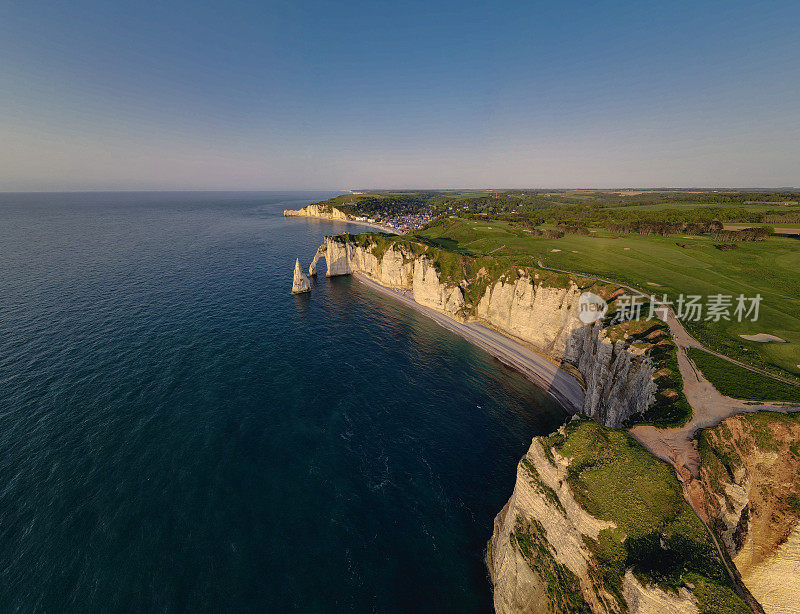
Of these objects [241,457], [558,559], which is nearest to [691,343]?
[558,559]

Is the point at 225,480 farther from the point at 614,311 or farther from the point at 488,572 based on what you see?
the point at 614,311

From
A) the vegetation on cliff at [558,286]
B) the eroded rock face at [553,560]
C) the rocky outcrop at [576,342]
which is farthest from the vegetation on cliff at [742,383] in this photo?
the eroded rock face at [553,560]

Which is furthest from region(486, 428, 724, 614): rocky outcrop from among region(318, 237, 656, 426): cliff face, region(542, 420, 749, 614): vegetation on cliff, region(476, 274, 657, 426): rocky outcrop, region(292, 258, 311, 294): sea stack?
region(292, 258, 311, 294): sea stack

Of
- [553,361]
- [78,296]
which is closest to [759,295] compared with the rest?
[553,361]

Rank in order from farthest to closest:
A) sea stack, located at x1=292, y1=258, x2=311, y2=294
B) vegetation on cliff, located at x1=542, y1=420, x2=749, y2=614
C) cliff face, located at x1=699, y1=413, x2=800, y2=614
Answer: sea stack, located at x1=292, y1=258, x2=311, y2=294 → cliff face, located at x1=699, y1=413, x2=800, y2=614 → vegetation on cliff, located at x1=542, y1=420, x2=749, y2=614

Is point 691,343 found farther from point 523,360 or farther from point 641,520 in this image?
point 641,520

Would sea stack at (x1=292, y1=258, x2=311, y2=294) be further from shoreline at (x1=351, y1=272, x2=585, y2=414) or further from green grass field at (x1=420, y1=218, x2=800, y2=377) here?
green grass field at (x1=420, y1=218, x2=800, y2=377)
